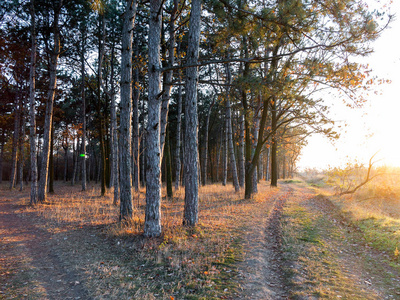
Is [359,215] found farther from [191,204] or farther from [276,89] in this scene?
[191,204]

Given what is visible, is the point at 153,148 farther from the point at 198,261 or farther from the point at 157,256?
the point at 198,261

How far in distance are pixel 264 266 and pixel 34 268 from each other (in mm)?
4804

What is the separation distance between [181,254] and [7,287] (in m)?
3.14

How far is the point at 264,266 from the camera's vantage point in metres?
4.77

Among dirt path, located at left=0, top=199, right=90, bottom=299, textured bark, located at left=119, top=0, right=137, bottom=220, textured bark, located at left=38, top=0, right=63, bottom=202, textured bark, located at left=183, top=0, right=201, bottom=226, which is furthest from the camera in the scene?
textured bark, located at left=38, top=0, right=63, bottom=202

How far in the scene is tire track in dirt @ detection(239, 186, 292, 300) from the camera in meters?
3.84

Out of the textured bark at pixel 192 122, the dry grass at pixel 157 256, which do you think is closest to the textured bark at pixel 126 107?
the dry grass at pixel 157 256

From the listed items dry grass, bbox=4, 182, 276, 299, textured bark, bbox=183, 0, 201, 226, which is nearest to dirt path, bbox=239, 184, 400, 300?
dry grass, bbox=4, 182, 276, 299

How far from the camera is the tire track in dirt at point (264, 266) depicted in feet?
12.6

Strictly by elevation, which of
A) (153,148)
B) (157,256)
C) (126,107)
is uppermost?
(126,107)

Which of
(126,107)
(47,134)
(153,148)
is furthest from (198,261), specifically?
(47,134)

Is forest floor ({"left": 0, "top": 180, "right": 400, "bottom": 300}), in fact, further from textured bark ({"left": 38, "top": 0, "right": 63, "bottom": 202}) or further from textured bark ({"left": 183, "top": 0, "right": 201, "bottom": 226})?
textured bark ({"left": 38, "top": 0, "right": 63, "bottom": 202})

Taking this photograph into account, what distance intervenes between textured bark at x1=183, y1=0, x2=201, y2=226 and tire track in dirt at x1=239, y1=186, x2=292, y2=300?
1.90 metres

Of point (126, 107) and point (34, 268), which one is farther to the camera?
point (126, 107)
